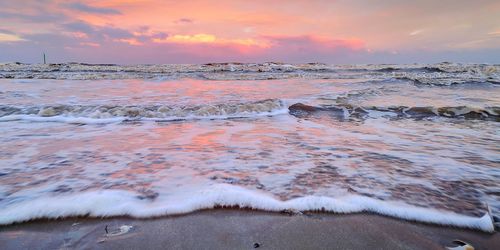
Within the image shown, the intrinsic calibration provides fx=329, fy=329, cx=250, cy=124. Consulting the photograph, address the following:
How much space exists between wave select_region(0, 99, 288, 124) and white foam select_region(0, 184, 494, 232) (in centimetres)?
398

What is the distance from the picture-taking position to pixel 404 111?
23.1 feet

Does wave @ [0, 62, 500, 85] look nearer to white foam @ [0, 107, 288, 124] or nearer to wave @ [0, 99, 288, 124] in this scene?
wave @ [0, 99, 288, 124]

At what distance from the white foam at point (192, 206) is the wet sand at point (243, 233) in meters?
0.08

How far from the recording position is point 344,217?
2230 mm

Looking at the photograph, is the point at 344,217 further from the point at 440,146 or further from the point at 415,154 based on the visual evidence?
the point at 440,146

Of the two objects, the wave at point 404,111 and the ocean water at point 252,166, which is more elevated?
the wave at point 404,111

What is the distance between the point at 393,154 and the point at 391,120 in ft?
9.00

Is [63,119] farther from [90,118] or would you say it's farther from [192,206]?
[192,206]

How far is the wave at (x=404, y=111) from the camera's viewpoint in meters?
6.54

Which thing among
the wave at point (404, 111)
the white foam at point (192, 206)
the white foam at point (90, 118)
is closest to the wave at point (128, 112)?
the white foam at point (90, 118)

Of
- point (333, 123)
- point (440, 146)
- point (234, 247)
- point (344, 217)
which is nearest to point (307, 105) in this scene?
point (333, 123)

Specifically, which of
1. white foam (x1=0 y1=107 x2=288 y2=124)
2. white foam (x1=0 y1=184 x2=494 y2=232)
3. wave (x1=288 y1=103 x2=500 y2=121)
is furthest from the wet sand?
wave (x1=288 y1=103 x2=500 y2=121)

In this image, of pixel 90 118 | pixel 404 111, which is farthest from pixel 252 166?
pixel 404 111

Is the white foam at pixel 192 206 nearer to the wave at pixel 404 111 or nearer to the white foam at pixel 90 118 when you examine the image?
the white foam at pixel 90 118
